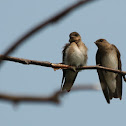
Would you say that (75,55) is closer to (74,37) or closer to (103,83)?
(74,37)

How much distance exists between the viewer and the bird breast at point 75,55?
802 centimetres

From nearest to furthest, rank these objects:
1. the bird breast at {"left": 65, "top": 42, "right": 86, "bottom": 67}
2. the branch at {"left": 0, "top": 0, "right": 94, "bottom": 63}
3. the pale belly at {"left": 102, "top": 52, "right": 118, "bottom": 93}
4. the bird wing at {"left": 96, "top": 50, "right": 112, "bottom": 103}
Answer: the branch at {"left": 0, "top": 0, "right": 94, "bottom": 63}, the bird breast at {"left": 65, "top": 42, "right": 86, "bottom": 67}, the bird wing at {"left": 96, "top": 50, "right": 112, "bottom": 103}, the pale belly at {"left": 102, "top": 52, "right": 118, "bottom": 93}

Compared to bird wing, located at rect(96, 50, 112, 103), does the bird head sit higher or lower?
higher

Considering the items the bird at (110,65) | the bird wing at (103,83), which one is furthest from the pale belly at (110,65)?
the bird wing at (103,83)

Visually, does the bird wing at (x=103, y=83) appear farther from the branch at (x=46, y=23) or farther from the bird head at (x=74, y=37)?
the branch at (x=46, y=23)

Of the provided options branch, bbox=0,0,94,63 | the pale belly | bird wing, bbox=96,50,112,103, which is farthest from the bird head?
branch, bbox=0,0,94,63

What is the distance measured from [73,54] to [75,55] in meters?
0.08

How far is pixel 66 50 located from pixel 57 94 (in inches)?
303

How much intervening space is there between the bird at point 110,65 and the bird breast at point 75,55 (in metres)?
1.01

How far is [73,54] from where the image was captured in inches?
322

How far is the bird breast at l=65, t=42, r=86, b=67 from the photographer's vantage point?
8.02m

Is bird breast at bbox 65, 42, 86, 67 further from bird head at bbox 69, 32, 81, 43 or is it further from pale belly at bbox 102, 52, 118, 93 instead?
pale belly at bbox 102, 52, 118, 93

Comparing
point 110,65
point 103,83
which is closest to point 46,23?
point 103,83

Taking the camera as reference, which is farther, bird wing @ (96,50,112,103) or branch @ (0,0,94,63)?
bird wing @ (96,50,112,103)
